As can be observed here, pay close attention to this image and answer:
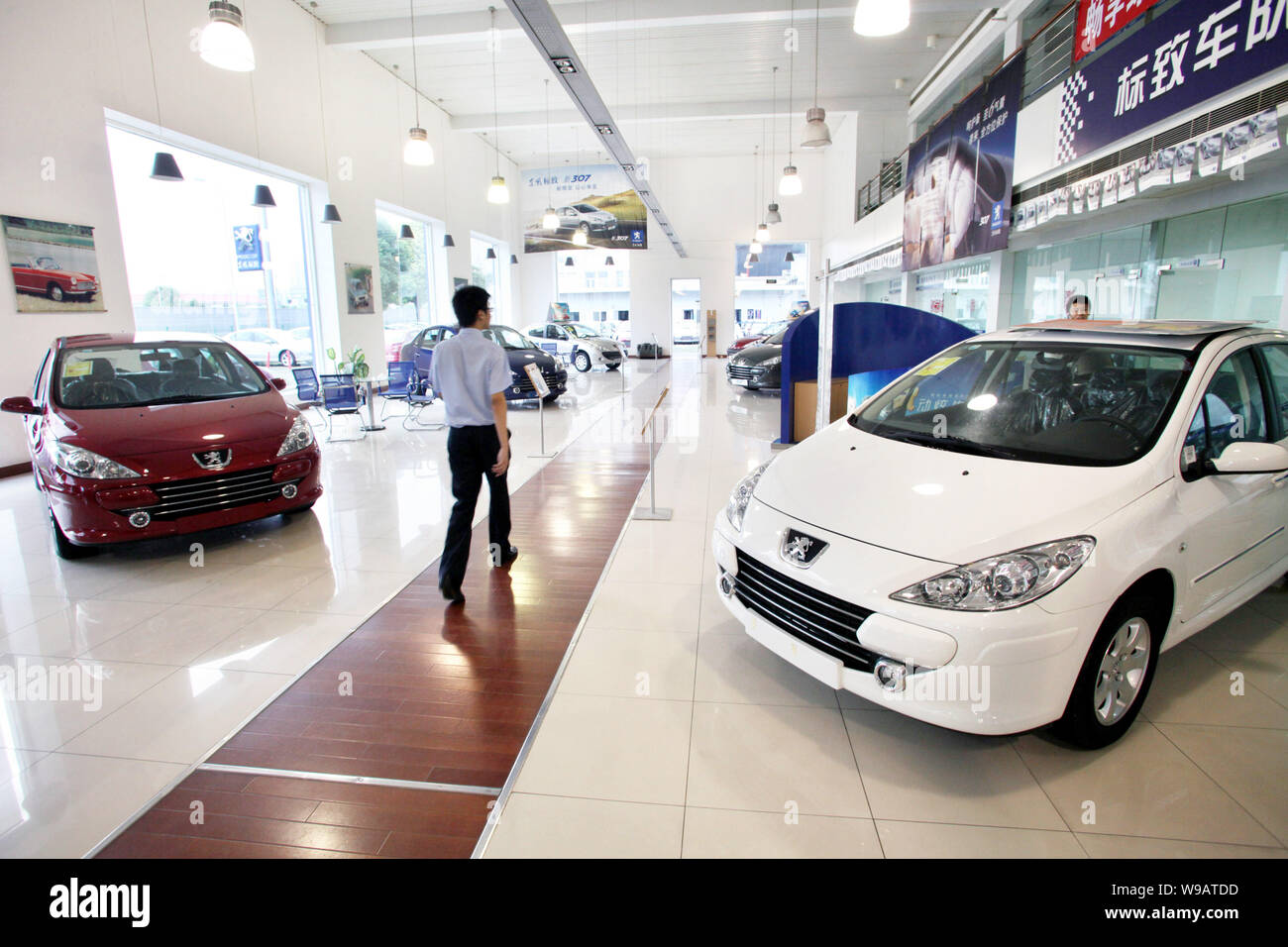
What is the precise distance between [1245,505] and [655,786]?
244 centimetres

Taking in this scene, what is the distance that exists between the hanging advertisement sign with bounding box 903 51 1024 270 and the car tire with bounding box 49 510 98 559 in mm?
9924

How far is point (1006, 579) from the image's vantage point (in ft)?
6.49

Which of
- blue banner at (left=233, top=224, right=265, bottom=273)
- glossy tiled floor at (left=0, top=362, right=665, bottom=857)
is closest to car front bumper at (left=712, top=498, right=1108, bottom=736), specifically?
glossy tiled floor at (left=0, top=362, right=665, bottom=857)

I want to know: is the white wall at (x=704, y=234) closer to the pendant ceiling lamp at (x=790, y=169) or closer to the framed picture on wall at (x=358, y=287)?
the pendant ceiling lamp at (x=790, y=169)

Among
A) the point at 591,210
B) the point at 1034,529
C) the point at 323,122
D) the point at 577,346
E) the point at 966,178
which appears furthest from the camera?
the point at 591,210

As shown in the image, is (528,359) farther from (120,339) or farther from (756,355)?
(120,339)

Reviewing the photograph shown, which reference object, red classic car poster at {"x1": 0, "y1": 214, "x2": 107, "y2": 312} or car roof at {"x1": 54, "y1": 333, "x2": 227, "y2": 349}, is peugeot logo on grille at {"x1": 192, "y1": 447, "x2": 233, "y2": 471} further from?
red classic car poster at {"x1": 0, "y1": 214, "x2": 107, "y2": 312}

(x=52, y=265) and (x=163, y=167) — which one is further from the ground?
(x=163, y=167)

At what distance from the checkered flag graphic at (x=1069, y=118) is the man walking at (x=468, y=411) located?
21.9 feet

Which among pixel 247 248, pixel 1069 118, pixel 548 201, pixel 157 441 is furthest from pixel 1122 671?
pixel 548 201

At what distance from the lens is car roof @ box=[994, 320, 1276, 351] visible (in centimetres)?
262

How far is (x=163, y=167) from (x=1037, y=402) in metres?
8.60

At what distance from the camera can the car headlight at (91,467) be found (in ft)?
12.7

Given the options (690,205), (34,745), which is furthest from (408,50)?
(34,745)
